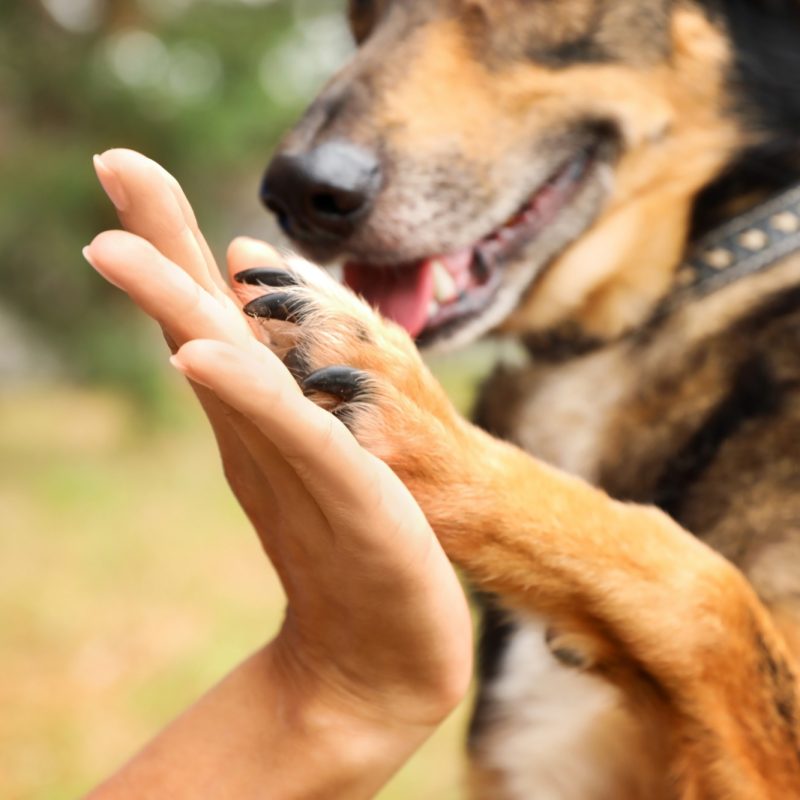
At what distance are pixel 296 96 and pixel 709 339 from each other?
7632 millimetres

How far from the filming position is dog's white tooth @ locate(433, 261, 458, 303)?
2.09 m

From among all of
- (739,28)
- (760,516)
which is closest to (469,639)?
(760,516)

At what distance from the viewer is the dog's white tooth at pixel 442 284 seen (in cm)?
209

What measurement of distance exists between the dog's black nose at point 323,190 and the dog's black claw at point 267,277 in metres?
0.61

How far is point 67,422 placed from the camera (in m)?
9.52

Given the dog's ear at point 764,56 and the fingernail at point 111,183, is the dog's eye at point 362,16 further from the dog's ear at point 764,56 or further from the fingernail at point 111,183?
the fingernail at point 111,183

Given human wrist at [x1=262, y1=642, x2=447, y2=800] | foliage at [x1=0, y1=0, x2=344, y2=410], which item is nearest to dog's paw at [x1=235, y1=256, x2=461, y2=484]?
human wrist at [x1=262, y1=642, x2=447, y2=800]

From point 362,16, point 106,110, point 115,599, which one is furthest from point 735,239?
point 106,110

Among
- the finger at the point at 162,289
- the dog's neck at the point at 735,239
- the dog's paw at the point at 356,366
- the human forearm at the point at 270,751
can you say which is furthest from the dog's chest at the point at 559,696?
the finger at the point at 162,289

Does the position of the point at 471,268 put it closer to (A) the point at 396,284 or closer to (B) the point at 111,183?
(A) the point at 396,284

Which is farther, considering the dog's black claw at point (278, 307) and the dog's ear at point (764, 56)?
the dog's ear at point (764, 56)

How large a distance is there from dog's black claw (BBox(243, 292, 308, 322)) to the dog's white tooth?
87 centimetres

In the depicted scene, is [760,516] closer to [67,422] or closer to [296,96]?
[296,96]

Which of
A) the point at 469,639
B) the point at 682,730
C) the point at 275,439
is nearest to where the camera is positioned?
the point at 275,439
